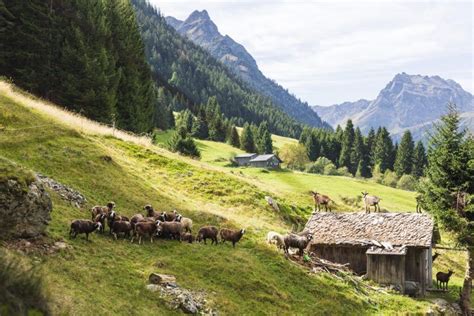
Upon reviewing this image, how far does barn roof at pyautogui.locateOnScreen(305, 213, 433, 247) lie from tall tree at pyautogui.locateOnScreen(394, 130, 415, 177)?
4443 inches

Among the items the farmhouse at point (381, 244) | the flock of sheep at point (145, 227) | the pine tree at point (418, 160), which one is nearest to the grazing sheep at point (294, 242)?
the flock of sheep at point (145, 227)

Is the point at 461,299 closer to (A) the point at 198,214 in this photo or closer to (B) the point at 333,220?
(B) the point at 333,220

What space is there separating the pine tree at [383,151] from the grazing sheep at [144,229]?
13896cm

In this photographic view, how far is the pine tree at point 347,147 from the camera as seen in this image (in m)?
163

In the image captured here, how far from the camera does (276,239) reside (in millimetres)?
30859

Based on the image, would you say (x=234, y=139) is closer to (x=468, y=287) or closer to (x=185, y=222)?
(x=468, y=287)

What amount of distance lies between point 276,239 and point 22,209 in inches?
656

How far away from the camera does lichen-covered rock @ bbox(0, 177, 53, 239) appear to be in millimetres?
17797

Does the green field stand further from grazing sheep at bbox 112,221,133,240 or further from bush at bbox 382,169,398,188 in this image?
bush at bbox 382,169,398,188

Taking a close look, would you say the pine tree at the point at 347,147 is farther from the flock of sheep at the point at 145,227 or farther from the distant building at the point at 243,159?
the flock of sheep at the point at 145,227

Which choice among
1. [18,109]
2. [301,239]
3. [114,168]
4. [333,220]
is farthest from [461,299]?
[18,109]

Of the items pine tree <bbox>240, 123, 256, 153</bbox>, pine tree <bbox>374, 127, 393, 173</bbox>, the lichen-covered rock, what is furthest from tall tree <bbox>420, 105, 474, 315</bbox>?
pine tree <bbox>240, 123, 256, 153</bbox>

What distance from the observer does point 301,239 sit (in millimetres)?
31172

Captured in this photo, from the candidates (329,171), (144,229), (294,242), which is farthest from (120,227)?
(329,171)
